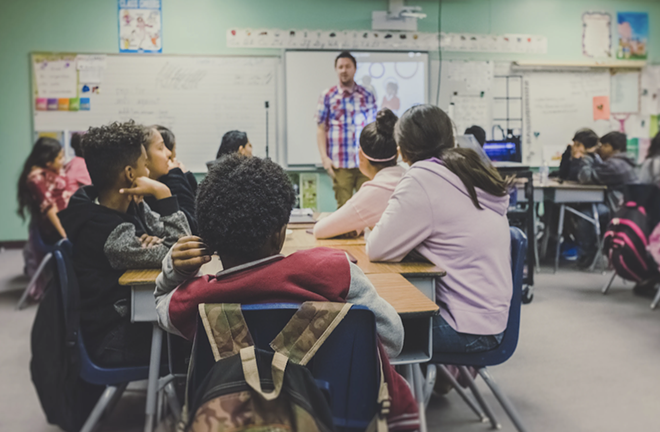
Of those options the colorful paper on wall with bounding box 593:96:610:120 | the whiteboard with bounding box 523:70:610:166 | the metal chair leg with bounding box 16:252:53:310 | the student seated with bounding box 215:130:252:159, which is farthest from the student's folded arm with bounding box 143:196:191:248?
the colorful paper on wall with bounding box 593:96:610:120

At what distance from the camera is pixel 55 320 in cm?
172

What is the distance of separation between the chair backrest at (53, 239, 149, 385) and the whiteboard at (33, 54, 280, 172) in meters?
4.39

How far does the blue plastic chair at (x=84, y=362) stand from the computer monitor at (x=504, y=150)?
140 inches

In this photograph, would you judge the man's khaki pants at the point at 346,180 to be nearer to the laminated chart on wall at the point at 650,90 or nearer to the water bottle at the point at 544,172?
the water bottle at the point at 544,172

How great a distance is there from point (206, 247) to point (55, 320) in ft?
2.81

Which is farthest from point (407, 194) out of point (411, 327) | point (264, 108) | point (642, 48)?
point (642, 48)

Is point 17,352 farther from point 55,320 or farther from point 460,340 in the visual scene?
point 460,340

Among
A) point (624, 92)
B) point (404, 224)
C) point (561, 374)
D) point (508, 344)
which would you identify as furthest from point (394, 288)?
point (624, 92)

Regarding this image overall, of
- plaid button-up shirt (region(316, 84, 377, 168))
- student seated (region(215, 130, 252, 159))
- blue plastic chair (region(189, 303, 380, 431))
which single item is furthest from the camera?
plaid button-up shirt (region(316, 84, 377, 168))

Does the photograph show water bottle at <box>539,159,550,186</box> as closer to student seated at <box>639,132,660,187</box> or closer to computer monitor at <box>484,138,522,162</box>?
computer monitor at <box>484,138,522,162</box>

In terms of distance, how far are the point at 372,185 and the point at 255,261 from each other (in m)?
1.32

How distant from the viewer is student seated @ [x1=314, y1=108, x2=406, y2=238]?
2279 mm

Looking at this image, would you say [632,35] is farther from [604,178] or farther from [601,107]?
[604,178]

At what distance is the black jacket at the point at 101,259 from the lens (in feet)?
5.68
